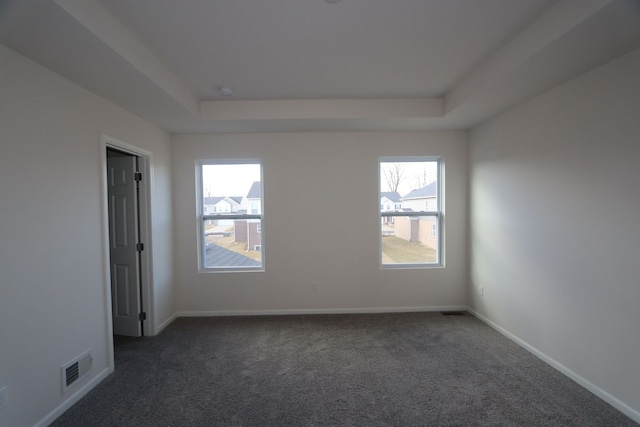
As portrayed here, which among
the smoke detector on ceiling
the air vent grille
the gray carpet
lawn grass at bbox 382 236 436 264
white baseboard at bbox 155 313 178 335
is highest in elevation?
the smoke detector on ceiling

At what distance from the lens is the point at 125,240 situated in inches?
123

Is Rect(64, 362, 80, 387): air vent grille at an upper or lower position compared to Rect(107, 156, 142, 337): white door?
lower

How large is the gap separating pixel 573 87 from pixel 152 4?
3.15 metres

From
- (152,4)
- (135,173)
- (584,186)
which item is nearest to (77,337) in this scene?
(135,173)

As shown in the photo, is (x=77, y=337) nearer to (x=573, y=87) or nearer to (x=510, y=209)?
(x=510, y=209)

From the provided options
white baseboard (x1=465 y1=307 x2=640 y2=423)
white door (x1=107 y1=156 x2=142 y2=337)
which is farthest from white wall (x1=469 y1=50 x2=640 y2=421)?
white door (x1=107 y1=156 x2=142 y2=337)

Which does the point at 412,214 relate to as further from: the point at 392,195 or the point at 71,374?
the point at 71,374

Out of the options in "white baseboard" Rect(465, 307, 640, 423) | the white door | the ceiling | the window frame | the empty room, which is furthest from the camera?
the window frame

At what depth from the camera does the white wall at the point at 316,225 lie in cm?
367

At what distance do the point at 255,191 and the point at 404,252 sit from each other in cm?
229

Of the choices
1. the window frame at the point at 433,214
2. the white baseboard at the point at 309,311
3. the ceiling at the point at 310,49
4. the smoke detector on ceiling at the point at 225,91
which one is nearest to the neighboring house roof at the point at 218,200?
the ceiling at the point at 310,49

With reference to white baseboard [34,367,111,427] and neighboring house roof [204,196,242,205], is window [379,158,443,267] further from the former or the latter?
white baseboard [34,367,111,427]

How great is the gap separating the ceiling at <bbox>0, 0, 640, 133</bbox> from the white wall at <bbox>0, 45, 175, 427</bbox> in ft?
0.77

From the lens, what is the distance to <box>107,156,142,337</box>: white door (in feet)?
10.1
